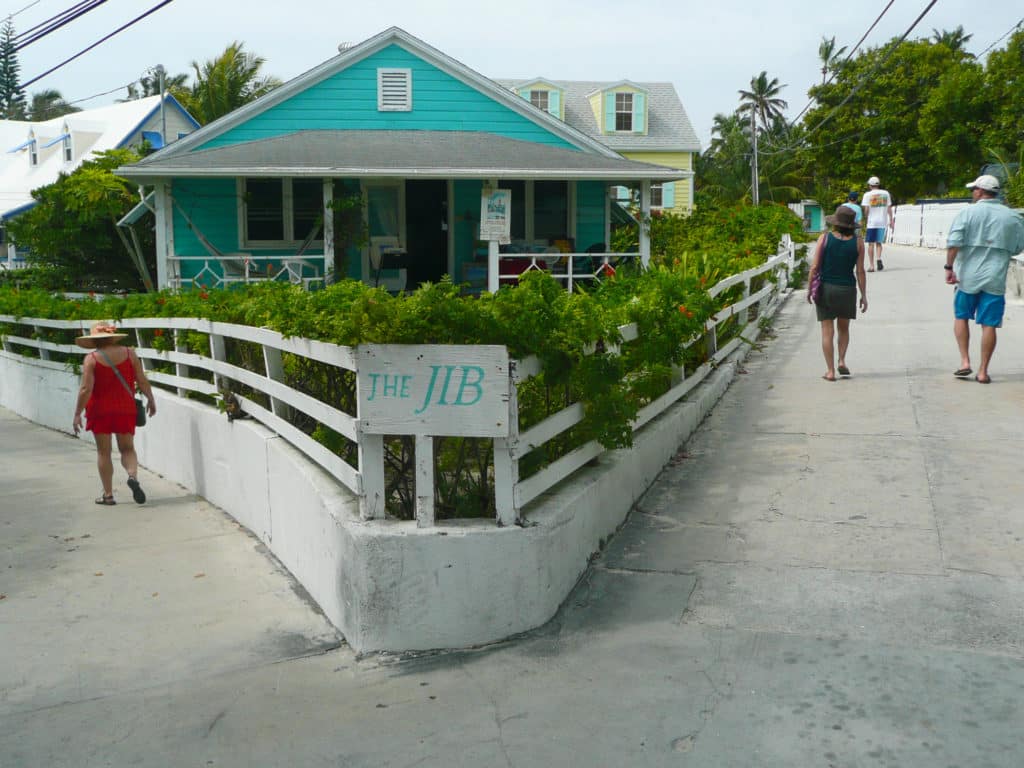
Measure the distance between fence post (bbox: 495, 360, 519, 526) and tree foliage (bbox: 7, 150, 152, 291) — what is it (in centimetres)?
1584

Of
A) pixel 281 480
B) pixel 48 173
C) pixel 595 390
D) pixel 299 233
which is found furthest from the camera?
pixel 48 173

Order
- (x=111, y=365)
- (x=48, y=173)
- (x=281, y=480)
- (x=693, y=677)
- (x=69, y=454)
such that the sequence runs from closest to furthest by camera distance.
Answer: (x=693, y=677)
(x=281, y=480)
(x=111, y=365)
(x=69, y=454)
(x=48, y=173)

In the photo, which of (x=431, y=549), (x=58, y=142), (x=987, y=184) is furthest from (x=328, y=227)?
(x=58, y=142)

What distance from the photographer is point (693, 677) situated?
4445 millimetres

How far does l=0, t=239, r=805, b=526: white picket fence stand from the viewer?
195 inches

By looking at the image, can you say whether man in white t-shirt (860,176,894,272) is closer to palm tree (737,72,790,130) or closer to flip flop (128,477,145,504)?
flip flop (128,477,145,504)

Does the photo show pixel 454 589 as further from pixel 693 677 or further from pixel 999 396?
pixel 999 396

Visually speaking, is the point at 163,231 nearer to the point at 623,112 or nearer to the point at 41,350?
the point at 41,350

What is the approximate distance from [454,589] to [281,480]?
80.1 inches

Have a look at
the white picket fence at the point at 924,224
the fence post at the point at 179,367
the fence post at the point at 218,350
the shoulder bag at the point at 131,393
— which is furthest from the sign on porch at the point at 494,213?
the white picket fence at the point at 924,224

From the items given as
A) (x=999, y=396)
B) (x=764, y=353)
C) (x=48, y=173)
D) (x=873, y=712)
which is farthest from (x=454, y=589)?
(x=48, y=173)

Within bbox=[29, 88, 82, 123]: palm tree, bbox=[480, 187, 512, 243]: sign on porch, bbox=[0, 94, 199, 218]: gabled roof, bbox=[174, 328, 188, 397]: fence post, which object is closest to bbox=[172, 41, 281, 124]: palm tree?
bbox=[0, 94, 199, 218]: gabled roof

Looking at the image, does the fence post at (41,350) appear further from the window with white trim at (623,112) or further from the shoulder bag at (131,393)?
the window with white trim at (623,112)

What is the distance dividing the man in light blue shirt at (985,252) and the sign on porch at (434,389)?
6.03 m
